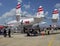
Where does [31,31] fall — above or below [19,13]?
below

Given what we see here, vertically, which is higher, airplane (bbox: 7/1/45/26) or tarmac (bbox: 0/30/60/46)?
airplane (bbox: 7/1/45/26)

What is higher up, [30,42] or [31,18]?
[31,18]

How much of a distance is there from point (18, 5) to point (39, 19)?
16.6 meters

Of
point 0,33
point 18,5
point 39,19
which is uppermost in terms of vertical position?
point 18,5

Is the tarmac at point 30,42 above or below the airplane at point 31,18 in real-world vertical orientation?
below

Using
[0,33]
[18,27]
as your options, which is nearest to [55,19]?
[18,27]

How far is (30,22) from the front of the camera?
214ft

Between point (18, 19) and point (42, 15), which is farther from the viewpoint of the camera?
point (18, 19)

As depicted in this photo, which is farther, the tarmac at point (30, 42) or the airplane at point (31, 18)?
the airplane at point (31, 18)

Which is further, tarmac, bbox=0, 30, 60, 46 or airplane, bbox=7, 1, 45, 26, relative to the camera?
airplane, bbox=7, 1, 45, 26

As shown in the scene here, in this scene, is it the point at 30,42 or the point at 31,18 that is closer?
the point at 30,42

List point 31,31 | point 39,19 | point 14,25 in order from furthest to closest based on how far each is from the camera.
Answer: point 14,25 → point 39,19 → point 31,31

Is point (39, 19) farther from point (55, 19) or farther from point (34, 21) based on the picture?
point (55, 19)

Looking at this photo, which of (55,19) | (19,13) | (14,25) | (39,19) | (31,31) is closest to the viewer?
(31,31)
